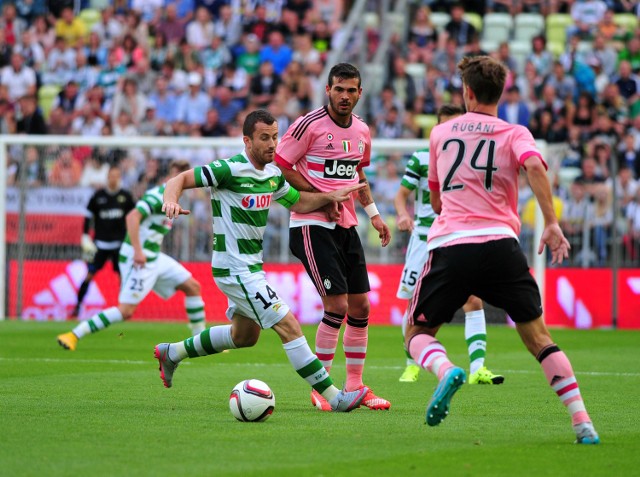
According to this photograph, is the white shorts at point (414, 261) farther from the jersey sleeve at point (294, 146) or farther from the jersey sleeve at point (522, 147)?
the jersey sleeve at point (522, 147)

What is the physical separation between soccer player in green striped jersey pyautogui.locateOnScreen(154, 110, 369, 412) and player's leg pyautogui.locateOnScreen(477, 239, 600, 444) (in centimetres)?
191

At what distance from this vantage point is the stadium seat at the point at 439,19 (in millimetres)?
24844

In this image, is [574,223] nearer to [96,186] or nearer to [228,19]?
[96,186]

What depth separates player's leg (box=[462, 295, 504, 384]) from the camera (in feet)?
35.7

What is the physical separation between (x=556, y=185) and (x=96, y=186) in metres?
7.46

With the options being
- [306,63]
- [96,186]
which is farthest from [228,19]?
→ [96,186]

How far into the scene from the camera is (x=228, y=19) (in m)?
25.4

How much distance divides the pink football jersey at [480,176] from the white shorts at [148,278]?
7758 mm

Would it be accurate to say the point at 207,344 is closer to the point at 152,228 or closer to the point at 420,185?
the point at 420,185

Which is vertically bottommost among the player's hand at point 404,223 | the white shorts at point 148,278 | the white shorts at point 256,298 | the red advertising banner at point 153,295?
the red advertising banner at point 153,295

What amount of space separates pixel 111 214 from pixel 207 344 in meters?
9.72

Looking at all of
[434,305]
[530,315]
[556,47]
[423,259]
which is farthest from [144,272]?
[556,47]

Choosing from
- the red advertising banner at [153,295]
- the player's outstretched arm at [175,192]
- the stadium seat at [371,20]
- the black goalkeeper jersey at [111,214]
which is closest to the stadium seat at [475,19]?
the stadium seat at [371,20]

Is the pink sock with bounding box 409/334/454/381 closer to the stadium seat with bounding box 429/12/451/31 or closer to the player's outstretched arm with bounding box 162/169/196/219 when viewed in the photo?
the player's outstretched arm with bounding box 162/169/196/219
